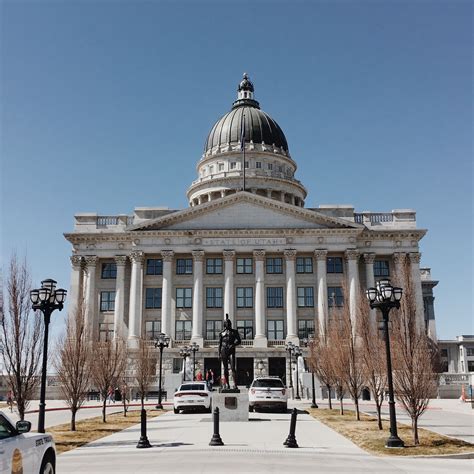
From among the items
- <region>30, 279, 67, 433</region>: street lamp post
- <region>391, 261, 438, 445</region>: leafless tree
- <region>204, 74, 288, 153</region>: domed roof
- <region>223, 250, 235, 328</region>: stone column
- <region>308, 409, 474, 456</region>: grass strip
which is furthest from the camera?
<region>204, 74, 288, 153</region>: domed roof

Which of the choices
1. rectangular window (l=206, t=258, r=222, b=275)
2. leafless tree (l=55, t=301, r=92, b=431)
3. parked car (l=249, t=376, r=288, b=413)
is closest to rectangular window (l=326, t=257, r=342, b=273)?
rectangular window (l=206, t=258, r=222, b=275)

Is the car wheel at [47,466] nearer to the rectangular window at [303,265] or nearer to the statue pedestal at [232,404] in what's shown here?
the statue pedestal at [232,404]

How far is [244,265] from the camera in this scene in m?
68.8

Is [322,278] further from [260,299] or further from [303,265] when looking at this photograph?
[260,299]

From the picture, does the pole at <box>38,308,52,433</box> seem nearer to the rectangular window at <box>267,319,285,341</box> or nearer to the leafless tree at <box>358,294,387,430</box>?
the leafless tree at <box>358,294,387,430</box>

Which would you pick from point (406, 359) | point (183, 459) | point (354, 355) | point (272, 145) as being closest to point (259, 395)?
point (354, 355)

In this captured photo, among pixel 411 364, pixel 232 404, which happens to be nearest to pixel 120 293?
pixel 232 404

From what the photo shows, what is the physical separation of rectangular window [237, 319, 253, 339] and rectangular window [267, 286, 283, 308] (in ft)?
9.85

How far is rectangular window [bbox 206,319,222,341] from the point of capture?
66.3m

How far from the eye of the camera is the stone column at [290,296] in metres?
64.8

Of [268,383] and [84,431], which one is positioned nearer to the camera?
[84,431]

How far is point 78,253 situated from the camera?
228 ft

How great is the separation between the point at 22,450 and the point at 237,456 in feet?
25.6

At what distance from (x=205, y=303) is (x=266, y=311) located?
6991 millimetres
